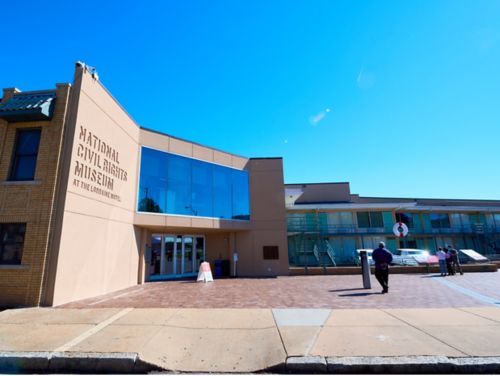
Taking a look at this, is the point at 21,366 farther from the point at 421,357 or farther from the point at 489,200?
the point at 489,200

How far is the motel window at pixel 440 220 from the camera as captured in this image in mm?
30394

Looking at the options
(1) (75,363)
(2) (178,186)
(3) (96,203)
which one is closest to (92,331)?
(1) (75,363)

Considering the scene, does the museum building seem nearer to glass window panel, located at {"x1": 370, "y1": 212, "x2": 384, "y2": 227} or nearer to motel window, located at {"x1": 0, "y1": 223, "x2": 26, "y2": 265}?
motel window, located at {"x1": 0, "y1": 223, "x2": 26, "y2": 265}

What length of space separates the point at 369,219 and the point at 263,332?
82.6 ft

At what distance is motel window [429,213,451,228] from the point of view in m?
30.4

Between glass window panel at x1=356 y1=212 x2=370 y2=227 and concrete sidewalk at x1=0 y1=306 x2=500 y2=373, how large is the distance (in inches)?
819

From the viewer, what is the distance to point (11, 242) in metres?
8.74

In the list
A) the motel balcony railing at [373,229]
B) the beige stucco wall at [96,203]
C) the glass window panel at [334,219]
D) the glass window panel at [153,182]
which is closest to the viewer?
the beige stucco wall at [96,203]

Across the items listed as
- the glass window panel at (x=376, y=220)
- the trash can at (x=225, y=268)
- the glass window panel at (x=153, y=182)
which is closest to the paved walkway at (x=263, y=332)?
the glass window panel at (x=153, y=182)

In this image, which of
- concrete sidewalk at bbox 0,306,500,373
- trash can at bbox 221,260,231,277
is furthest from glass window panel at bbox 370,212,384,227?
concrete sidewalk at bbox 0,306,500,373

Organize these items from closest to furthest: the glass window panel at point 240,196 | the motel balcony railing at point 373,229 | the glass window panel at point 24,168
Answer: the glass window panel at point 24,168, the glass window panel at point 240,196, the motel balcony railing at point 373,229

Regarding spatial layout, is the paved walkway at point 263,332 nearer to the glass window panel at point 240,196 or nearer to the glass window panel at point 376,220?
the glass window panel at point 240,196

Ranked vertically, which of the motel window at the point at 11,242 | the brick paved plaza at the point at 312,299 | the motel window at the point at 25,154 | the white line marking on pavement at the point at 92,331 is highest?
the motel window at the point at 25,154

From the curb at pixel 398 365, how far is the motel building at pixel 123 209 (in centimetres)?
840
